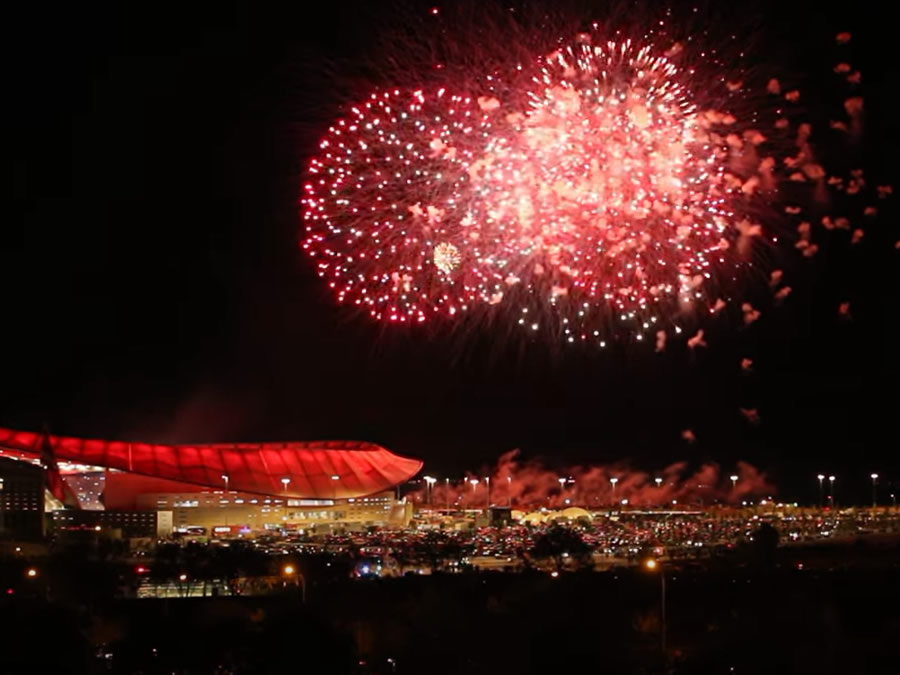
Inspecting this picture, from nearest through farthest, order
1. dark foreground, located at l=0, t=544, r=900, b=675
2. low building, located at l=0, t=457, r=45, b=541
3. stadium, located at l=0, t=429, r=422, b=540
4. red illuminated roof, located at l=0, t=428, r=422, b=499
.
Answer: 1. dark foreground, located at l=0, t=544, r=900, b=675
2. low building, located at l=0, t=457, r=45, b=541
3. stadium, located at l=0, t=429, r=422, b=540
4. red illuminated roof, located at l=0, t=428, r=422, b=499

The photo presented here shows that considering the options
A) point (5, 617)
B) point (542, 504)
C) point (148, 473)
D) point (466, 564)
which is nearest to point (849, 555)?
point (466, 564)

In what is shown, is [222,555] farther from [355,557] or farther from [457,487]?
[457,487]

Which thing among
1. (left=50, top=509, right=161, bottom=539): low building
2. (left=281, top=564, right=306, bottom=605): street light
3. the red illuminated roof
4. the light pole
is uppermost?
the red illuminated roof

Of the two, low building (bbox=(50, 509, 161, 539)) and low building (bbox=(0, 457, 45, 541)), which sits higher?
low building (bbox=(0, 457, 45, 541))

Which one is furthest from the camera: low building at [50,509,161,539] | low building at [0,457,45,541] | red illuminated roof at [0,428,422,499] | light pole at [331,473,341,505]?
light pole at [331,473,341,505]

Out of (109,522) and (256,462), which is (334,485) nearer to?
(256,462)

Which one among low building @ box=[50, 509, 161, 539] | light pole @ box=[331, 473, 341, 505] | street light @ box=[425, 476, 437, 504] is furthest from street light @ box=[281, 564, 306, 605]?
street light @ box=[425, 476, 437, 504]

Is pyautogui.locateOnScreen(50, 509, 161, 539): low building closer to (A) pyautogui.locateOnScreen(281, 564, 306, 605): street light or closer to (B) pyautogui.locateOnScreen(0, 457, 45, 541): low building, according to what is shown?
(B) pyautogui.locateOnScreen(0, 457, 45, 541): low building
